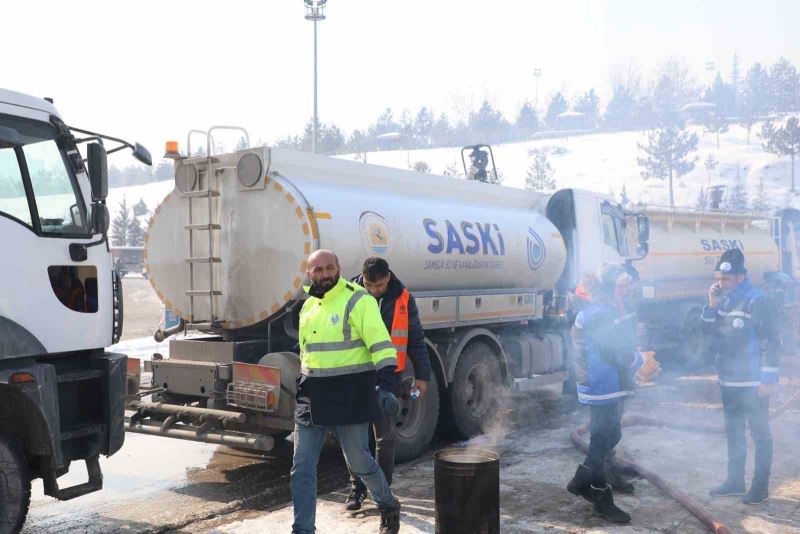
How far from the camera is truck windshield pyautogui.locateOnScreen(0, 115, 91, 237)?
191 inches

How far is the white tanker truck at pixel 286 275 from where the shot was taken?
7.00 m

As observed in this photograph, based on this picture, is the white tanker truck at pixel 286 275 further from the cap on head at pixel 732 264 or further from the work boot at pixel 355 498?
the cap on head at pixel 732 264

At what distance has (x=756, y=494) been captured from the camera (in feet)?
20.1

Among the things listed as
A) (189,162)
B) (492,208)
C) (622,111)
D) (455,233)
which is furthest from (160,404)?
(622,111)

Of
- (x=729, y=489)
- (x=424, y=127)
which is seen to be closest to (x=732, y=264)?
(x=729, y=489)

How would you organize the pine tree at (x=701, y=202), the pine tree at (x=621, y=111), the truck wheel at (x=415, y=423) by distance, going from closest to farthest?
the truck wheel at (x=415, y=423) → the pine tree at (x=701, y=202) → the pine tree at (x=621, y=111)

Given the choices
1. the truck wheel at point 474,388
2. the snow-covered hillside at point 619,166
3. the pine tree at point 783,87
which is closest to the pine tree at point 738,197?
the snow-covered hillside at point 619,166

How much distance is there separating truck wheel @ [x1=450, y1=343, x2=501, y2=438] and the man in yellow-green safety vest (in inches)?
142

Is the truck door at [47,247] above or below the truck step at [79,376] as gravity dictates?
above

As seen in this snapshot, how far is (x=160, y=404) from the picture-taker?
7.15 m

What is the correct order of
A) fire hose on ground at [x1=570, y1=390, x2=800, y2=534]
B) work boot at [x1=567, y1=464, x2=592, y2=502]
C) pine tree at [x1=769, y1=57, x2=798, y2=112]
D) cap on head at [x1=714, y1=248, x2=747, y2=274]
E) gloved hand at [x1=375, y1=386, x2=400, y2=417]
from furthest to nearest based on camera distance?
pine tree at [x1=769, y1=57, x2=798, y2=112]
cap on head at [x1=714, y1=248, x2=747, y2=274]
work boot at [x1=567, y1=464, x2=592, y2=502]
fire hose on ground at [x1=570, y1=390, x2=800, y2=534]
gloved hand at [x1=375, y1=386, x2=400, y2=417]

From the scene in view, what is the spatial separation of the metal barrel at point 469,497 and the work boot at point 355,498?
46.3 inches

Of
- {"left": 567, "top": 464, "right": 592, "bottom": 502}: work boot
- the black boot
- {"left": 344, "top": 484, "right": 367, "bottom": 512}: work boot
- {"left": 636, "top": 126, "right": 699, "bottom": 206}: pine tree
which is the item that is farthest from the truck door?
{"left": 636, "top": 126, "right": 699, "bottom": 206}: pine tree

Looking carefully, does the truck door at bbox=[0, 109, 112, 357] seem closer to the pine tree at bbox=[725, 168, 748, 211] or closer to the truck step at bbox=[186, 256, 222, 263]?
the truck step at bbox=[186, 256, 222, 263]
